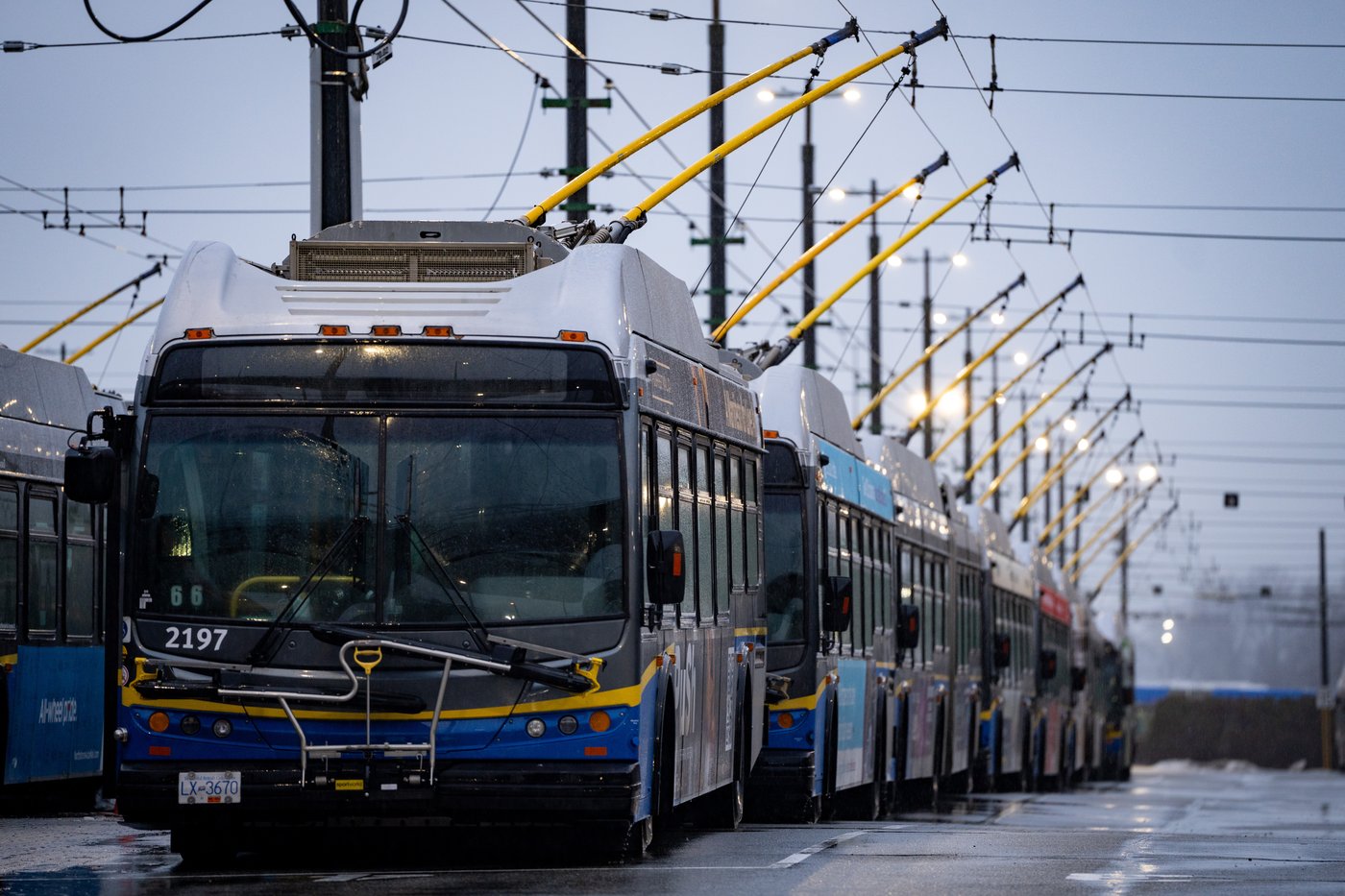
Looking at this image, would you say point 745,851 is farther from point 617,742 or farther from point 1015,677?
point 1015,677

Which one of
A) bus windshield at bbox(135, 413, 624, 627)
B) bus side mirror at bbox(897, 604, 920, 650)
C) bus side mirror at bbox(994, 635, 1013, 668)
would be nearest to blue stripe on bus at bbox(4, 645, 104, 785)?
bus windshield at bbox(135, 413, 624, 627)

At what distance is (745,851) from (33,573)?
6.76 meters

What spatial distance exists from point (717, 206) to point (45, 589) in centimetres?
1213

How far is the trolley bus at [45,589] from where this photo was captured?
18.8m

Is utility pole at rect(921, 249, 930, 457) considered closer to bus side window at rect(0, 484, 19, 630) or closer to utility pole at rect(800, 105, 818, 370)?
utility pole at rect(800, 105, 818, 370)

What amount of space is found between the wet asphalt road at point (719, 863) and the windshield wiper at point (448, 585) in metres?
1.14

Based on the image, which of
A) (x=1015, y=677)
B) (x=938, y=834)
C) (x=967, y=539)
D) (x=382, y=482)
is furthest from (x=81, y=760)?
(x=1015, y=677)

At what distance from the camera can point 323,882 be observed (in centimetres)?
1230

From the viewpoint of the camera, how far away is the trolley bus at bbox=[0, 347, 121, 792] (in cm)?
1877

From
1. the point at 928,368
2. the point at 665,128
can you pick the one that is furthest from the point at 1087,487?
the point at 665,128

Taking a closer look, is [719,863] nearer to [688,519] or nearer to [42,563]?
[688,519]

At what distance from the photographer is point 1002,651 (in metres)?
33.6

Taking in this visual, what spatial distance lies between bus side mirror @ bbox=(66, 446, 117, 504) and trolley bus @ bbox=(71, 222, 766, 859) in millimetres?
23

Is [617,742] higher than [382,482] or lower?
lower
